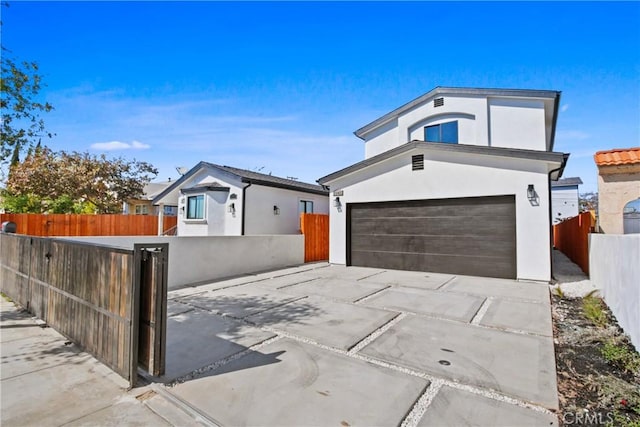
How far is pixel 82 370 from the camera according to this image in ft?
10.8

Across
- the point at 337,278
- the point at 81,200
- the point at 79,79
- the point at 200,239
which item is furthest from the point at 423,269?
the point at 81,200

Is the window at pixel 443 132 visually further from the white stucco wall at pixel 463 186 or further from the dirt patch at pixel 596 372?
the dirt patch at pixel 596 372

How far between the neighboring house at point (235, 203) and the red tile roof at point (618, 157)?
11.2m

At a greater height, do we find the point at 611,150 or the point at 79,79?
the point at 79,79

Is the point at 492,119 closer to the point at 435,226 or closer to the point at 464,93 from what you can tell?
the point at 464,93

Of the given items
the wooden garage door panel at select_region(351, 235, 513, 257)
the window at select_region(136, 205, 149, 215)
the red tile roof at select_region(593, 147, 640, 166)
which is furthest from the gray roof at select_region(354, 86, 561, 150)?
the window at select_region(136, 205, 149, 215)

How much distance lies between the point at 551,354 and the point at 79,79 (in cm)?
1242

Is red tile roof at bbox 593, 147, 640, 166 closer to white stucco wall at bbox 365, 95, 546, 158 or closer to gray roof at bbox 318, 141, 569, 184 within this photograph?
gray roof at bbox 318, 141, 569, 184

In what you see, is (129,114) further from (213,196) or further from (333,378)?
(333,378)

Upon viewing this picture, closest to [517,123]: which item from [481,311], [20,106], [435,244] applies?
[435,244]

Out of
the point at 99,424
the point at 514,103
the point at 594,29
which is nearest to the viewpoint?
the point at 99,424

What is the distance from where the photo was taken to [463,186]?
30.1ft

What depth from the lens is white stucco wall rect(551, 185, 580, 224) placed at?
25547mm

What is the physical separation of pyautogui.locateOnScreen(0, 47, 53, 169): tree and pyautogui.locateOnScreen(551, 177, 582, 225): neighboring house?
104ft
